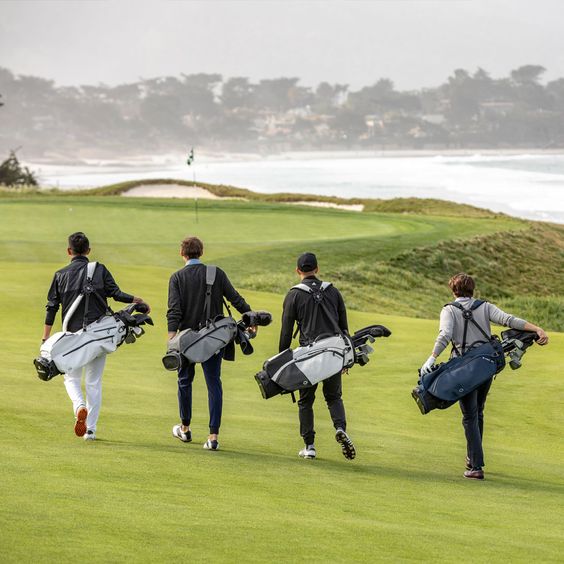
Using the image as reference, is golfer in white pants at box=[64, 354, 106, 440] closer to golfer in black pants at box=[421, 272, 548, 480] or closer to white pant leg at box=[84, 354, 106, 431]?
white pant leg at box=[84, 354, 106, 431]

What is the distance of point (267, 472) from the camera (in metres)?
8.94

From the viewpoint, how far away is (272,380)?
949 cm

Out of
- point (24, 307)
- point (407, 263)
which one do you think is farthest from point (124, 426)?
point (407, 263)

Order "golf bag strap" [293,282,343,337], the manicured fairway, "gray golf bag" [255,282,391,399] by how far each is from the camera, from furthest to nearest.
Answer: "golf bag strap" [293,282,343,337]
"gray golf bag" [255,282,391,399]
the manicured fairway

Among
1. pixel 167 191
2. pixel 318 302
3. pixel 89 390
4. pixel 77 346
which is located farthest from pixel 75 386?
pixel 167 191

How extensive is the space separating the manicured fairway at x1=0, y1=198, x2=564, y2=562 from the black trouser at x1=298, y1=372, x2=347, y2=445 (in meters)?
0.29

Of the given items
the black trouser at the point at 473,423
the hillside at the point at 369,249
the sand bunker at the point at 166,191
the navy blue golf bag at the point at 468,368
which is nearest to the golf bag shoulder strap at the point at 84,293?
the navy blue golf bag at the point at 468,368

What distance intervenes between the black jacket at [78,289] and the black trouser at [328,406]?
1706mm

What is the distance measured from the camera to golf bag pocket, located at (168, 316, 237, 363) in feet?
31.1

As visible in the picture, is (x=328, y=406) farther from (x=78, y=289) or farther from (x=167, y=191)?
(x=167, y=191)

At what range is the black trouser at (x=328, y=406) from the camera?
9.72m

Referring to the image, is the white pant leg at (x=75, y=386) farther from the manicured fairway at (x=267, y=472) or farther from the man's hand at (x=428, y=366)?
the man's hand at (x=428, y=366)

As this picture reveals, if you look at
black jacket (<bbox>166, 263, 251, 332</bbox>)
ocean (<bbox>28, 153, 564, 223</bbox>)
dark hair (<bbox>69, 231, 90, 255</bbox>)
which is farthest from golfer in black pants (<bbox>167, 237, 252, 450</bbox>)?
ocean (<bbox>28, 153, 564, 223</bbox>)

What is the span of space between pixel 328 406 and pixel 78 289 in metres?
2.27
